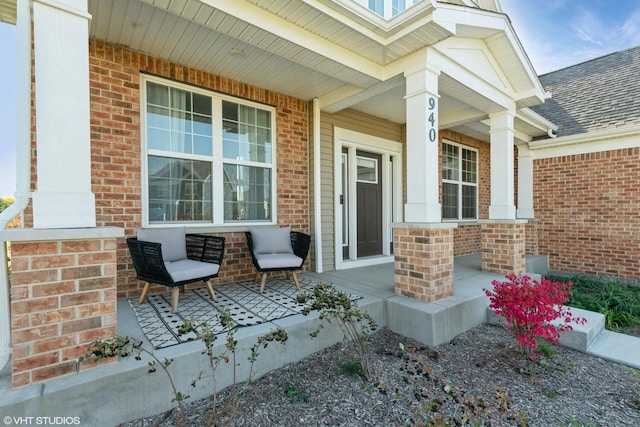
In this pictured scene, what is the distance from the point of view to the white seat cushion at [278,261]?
363 centimetres

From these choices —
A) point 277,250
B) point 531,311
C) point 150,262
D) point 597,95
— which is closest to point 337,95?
point 277,250

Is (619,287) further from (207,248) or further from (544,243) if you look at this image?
(207,248)

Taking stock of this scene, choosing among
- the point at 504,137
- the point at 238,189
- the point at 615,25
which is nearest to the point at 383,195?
the point at 504,137

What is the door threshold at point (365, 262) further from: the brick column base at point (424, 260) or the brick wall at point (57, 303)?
the brick wall at point (57, 303)

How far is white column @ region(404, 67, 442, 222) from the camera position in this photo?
3.32 metres

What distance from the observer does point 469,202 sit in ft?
24.4

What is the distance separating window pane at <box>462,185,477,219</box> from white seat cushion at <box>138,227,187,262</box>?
625cm

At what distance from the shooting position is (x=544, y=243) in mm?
6641

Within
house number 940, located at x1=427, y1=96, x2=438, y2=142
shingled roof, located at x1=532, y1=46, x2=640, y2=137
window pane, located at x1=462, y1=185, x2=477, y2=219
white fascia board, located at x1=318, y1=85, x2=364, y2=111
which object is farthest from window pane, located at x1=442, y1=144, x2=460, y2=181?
house number 940, located at x1=427, y1=96, x2=438, y2=142

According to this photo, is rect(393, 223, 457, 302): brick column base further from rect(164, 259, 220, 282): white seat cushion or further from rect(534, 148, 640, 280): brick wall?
rect(534, 148, 640, 280): brick wall

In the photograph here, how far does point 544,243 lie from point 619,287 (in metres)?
1.75

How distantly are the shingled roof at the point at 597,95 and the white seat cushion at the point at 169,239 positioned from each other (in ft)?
24.3

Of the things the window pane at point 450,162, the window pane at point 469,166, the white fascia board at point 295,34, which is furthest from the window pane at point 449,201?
the white fascia board at point 295,34

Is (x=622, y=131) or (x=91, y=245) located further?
(x=622, y=131)
